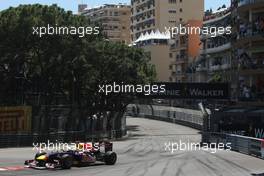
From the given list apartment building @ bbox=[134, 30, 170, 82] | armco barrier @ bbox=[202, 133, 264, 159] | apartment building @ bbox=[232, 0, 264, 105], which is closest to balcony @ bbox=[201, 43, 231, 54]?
apartment building @ bbox=[232, 0, 264, 105]

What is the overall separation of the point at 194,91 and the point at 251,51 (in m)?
8.40

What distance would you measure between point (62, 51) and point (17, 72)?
5.31 meters

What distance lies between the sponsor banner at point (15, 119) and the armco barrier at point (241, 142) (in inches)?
616

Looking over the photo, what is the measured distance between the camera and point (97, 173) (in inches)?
1062

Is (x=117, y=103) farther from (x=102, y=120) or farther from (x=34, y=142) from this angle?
(x=34, y=142)

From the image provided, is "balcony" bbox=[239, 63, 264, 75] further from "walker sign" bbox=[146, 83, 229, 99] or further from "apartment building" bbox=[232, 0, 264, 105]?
"walker sign" bbox=[146, 83, 229, 99]

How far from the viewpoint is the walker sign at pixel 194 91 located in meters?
64.2

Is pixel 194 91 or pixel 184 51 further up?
pixel 184 51

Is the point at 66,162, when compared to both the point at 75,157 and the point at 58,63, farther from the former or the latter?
the point at 58,63

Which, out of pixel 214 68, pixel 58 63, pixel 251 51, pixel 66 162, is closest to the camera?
pixel 66 162

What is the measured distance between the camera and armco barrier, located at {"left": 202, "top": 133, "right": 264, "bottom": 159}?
39438 mm

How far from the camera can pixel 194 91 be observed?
64375 mm

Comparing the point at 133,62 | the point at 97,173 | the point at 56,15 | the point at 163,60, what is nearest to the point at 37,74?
the point at 56,15

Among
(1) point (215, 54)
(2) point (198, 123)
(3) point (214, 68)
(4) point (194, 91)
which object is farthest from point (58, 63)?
(3) point (214, 68)
